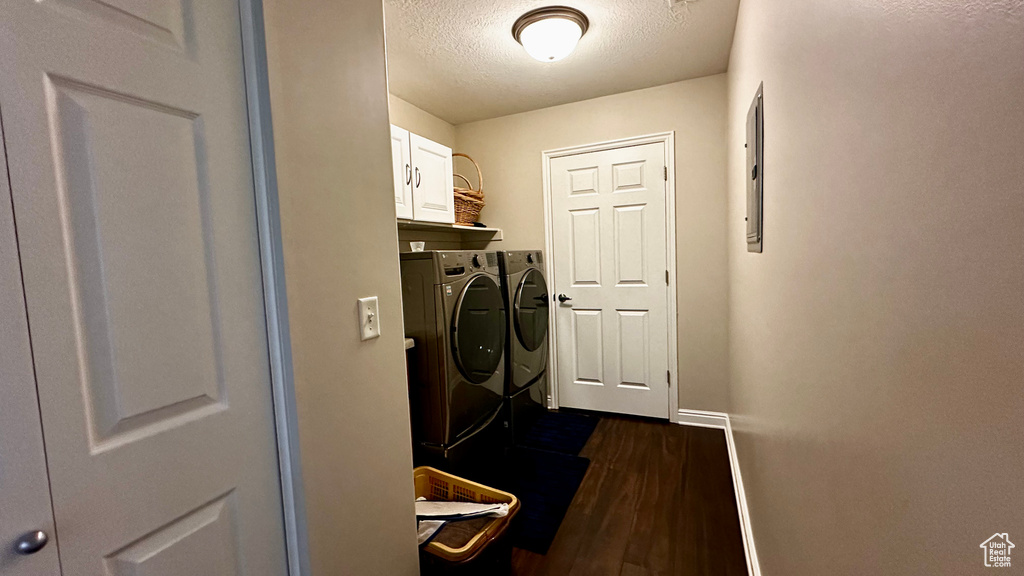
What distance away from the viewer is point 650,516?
1.98 meters

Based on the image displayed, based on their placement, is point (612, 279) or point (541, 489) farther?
point (612, 279)

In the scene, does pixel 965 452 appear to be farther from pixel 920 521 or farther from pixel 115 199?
pixel 115 199

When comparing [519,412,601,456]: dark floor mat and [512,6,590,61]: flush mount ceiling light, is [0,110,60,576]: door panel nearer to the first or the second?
[512,6,590,61]: flush mount ceiling light

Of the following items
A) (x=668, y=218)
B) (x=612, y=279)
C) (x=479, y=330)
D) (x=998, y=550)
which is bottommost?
(x=479, y=330)

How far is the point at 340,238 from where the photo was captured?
3.55 feet

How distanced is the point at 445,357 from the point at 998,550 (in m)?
1.91

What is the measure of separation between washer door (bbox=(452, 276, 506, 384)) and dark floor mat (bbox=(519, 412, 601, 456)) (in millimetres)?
660

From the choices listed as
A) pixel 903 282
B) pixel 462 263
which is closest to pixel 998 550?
pixel 903 282

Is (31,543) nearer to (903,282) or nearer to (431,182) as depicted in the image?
(903,282)

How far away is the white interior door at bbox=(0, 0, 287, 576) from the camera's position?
62cm

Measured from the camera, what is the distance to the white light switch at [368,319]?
1145mm

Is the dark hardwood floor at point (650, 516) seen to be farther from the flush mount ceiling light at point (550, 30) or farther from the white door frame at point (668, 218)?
the flush mount ceiling light at point (550, 30)

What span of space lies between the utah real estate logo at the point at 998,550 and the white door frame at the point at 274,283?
3.57 ft

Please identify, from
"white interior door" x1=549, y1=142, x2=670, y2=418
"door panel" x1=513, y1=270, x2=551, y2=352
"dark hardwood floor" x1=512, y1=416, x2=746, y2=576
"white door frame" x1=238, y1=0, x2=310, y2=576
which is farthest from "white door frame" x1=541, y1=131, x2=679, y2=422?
"white door frame" x1=238, y1=0, x2=310, y2=576
